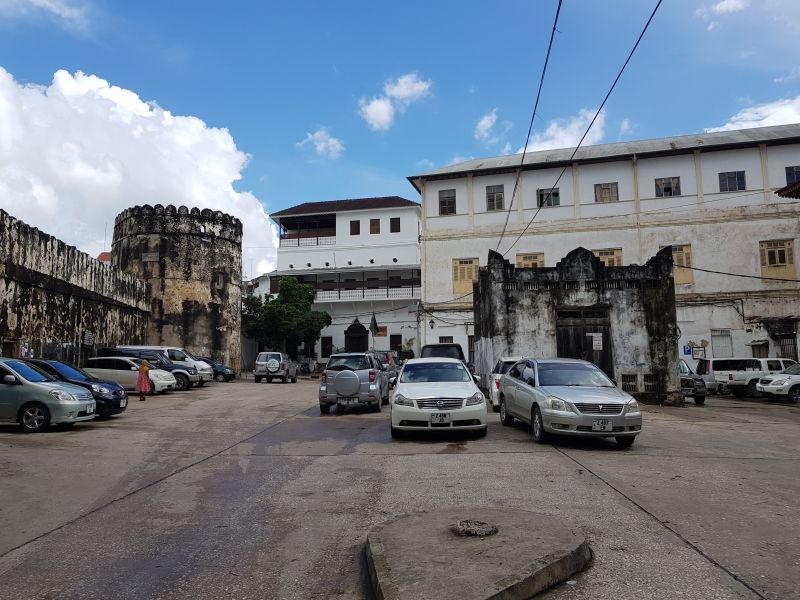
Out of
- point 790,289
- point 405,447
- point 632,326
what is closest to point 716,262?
point 790,289

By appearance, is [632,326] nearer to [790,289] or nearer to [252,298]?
[790,289]

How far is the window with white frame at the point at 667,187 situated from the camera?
35375 mm

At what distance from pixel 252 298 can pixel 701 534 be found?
145 feet

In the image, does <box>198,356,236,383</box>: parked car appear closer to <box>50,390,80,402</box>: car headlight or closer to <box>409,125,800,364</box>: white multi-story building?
<box>409,125,800,364</box>: white multi-story building

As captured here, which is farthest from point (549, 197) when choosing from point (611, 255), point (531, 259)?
point (611, 255)

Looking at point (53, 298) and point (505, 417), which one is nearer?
point (505, 417)

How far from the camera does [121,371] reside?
76.7ft

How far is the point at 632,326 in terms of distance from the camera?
2042cm

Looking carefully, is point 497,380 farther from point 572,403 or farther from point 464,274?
point 464,274

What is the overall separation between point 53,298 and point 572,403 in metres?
21.4

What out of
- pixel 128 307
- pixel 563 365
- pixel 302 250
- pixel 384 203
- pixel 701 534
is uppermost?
pixel 384 203

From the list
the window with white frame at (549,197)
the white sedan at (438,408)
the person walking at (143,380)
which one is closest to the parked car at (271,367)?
the person walking at (143,380)

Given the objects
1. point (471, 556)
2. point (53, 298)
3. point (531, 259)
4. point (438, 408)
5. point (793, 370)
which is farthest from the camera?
point (531, 259)

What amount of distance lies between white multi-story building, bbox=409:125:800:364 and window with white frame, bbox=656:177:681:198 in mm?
58
